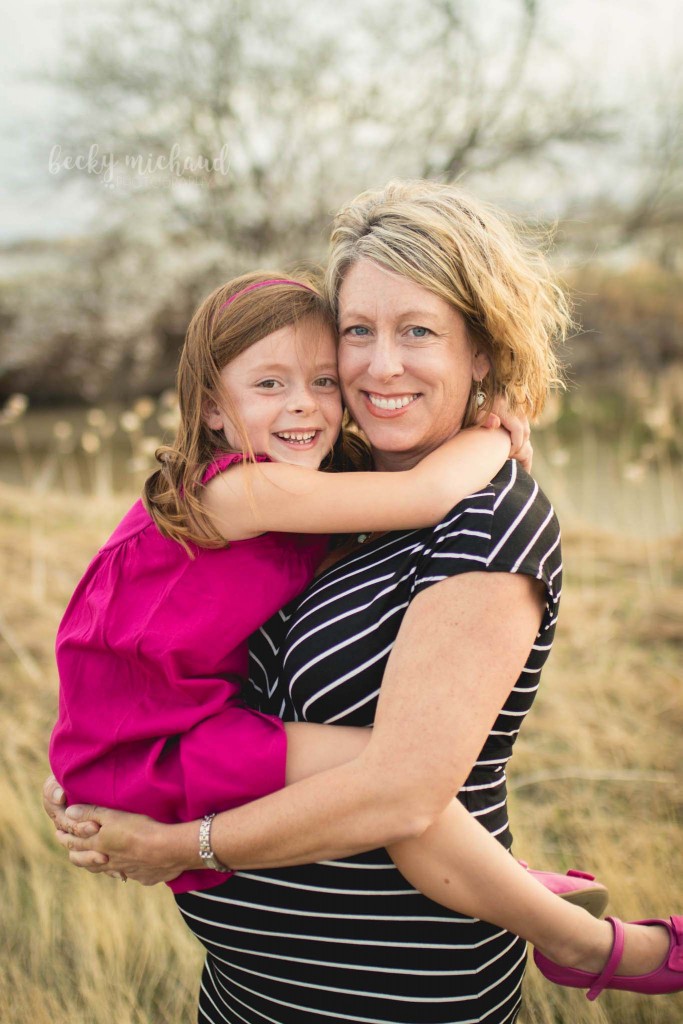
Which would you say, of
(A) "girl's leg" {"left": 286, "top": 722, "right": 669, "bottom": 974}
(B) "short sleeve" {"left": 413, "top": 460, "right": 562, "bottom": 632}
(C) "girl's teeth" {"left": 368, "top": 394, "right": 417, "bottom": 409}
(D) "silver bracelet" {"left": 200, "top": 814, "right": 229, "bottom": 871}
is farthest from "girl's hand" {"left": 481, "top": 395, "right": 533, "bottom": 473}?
(D) "silver bracelet" {"left": 200, "top": 814, "right": 229, "bottom": 871}

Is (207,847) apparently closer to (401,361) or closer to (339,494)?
(339,494)

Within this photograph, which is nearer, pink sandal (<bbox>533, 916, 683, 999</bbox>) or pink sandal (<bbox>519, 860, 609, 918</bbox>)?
pink sandal (<bbox>533, 916, 683, 999</bbox>)

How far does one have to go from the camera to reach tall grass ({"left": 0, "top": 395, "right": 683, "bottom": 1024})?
7.68 feet

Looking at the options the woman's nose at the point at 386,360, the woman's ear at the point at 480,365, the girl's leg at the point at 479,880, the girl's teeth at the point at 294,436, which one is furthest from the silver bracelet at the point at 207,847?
the woman's ear at the point at 480,365

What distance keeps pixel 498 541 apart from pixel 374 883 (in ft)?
2.06

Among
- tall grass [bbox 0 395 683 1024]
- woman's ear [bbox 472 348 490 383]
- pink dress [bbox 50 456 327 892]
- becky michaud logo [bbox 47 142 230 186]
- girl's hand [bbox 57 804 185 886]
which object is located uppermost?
becky michaud logo [bbox 47 142 230 186]

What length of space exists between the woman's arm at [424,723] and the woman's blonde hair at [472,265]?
0.56 m

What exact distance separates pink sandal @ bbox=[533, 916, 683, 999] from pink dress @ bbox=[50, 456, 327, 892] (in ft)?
2.19

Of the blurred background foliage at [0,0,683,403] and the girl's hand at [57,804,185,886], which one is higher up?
the blurred background foliage at [0,0,683,403]

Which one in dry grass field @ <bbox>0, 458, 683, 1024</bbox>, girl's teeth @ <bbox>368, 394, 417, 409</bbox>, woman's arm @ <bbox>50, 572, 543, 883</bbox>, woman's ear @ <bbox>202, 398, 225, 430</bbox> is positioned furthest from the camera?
dry grass field @ <bbox>0, 458, 683, 1024</bbox>

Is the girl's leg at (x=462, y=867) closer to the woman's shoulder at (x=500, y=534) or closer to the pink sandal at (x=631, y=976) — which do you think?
the pink sandal at (x=631, y=976)

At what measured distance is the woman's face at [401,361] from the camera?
64.8 inches

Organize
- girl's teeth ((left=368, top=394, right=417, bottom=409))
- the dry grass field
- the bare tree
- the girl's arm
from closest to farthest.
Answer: the girl's arm
girl's teeth ((left=368, top=394, right=417, bottom=409))
the dry grass field
the bare tree

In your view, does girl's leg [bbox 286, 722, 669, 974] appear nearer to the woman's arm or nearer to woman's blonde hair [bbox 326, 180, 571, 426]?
the woman's arm
